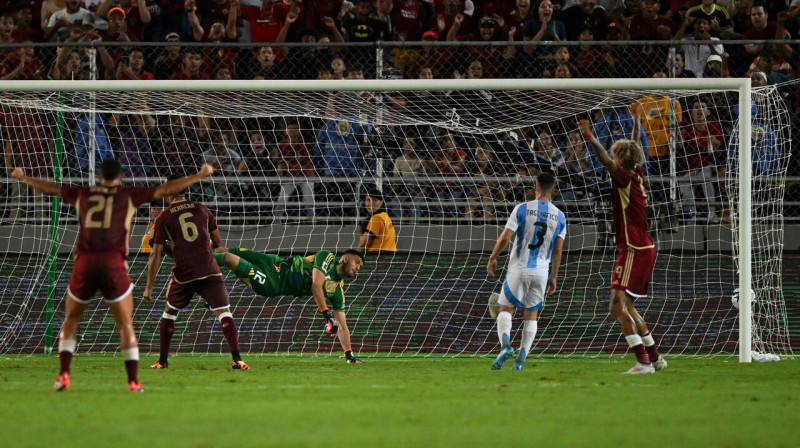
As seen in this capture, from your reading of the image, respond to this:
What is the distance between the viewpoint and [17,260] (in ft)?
52.1

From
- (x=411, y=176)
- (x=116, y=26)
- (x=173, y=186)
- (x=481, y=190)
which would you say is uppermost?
(x=116, y=26)

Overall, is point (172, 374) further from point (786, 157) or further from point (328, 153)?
point (786, 157)

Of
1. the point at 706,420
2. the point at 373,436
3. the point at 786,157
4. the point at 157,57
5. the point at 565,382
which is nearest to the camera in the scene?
the point at 373,436

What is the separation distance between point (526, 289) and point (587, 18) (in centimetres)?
837

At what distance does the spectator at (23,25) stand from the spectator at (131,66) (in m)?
3.16

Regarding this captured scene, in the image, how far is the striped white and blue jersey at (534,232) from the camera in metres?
12.1

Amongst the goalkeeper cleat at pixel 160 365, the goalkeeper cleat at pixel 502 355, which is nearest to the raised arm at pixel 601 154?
the goalkeeper cleat at pixel 502 355

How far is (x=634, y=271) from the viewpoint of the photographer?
37.5ft

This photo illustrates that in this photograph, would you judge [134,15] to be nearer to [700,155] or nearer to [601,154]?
[700,155]

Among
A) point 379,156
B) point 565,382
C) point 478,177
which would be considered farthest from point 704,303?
point 565,382

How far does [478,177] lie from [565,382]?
20.5 feet

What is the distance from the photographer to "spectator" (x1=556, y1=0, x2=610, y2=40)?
1916cm

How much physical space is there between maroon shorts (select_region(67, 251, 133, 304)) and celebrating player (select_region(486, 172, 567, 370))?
14.1 feet

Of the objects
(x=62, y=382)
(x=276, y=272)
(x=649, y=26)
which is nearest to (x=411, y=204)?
(x=276, y=272)
